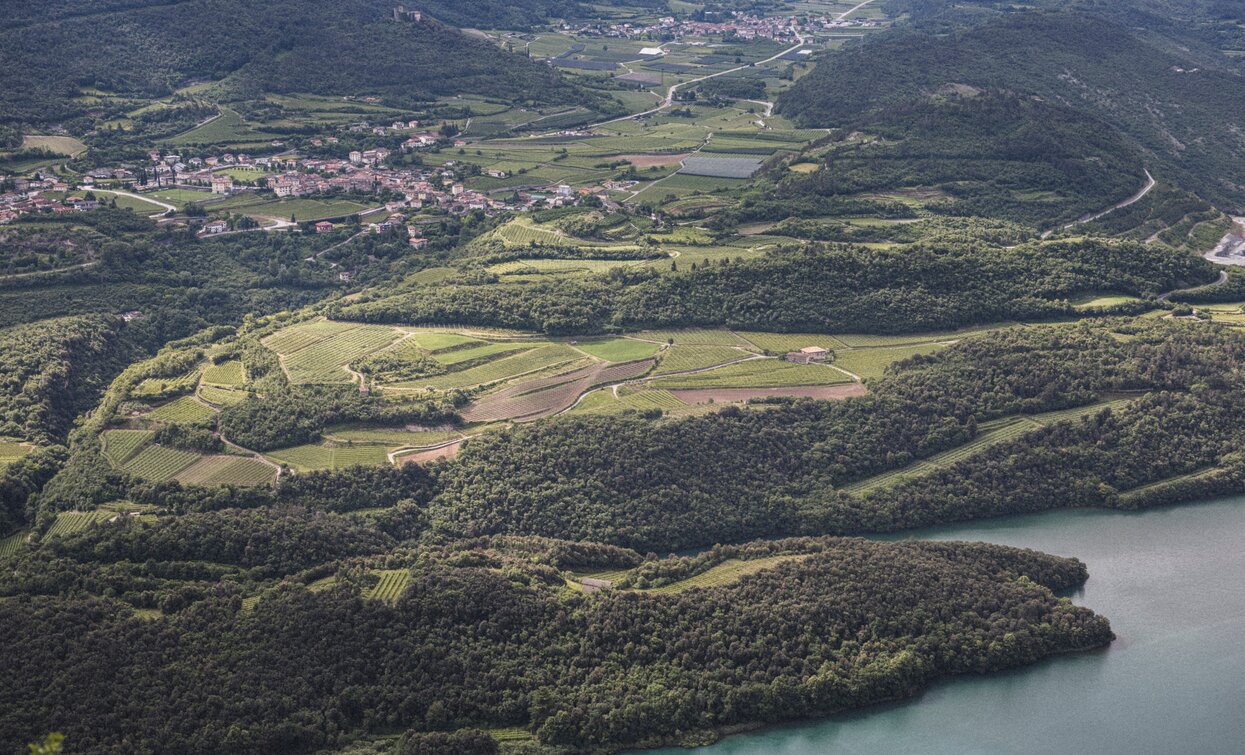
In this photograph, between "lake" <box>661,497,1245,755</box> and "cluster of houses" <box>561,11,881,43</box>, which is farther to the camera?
"cluster of houses" <box>561,11,881,43</box>

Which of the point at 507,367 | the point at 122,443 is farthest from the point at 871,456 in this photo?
the point at 122,443

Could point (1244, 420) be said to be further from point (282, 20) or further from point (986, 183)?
point (282, 20)

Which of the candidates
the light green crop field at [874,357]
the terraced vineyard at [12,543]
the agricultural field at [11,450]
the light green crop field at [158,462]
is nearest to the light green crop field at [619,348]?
the light green crop field at [874,357]

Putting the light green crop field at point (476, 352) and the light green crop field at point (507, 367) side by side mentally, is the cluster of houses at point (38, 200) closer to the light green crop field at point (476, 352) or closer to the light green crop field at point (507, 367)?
the light green crop field at point (476, 352)

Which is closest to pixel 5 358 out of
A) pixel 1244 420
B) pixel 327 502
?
pixel 327 502

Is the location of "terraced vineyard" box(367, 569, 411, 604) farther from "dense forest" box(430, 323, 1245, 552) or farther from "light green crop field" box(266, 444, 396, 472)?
"light green crop field" box(266, 444, 396, 472)

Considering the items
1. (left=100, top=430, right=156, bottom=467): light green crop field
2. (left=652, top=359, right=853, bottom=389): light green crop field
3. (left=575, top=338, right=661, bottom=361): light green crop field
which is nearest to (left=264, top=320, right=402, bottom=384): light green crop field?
(left=100, top=430, right=156, bottom=467): light green crop field

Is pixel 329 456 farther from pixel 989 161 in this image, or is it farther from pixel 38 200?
pixel 989 161

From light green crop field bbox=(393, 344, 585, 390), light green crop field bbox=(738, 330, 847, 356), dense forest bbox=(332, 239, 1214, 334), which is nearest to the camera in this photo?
light green crop field bbox=(393, 344, 585, 390)
